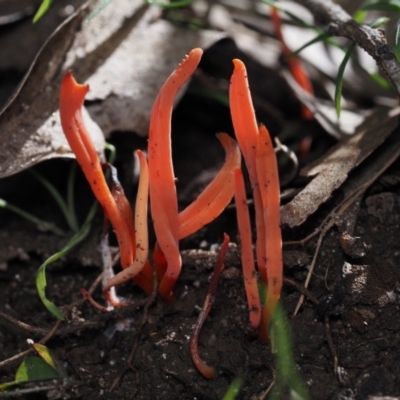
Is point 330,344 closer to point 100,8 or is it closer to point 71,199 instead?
point 71,199

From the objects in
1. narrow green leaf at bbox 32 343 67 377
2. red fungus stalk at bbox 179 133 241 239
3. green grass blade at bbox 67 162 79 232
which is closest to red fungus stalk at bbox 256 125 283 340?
red fungus stalk at bbox 179 133 241 239

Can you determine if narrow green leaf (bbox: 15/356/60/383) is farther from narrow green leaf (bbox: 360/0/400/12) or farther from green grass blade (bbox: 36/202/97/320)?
narrow green leaf (bbox: 360/0/400/12)

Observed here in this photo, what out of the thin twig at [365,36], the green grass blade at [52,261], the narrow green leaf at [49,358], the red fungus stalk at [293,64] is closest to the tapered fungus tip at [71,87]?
the green grass blade at [52,261]

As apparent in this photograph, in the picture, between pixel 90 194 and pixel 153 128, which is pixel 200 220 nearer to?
pixel 153 128

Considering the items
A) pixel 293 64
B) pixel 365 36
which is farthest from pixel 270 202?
pixel 293 64

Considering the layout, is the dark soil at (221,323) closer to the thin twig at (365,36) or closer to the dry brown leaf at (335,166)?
the dry brown leaf at (335,166)

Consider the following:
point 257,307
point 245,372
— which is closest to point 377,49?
point 257,307

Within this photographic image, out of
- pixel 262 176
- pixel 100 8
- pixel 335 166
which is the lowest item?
pixel 335 166
